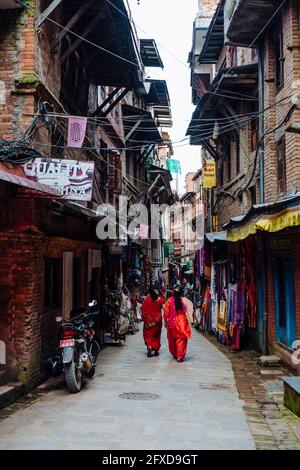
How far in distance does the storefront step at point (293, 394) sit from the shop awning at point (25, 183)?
4407 millimetres

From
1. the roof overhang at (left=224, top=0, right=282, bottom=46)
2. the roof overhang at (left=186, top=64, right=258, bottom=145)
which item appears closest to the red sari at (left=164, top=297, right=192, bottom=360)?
the roof overhang at (left=186, top=64, right=258, bottom=145)

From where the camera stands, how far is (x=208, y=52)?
72.4 ft

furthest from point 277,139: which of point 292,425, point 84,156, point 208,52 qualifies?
point 208,52

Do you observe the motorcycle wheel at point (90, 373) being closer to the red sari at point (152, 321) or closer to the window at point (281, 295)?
the red sari at point (152, 321)

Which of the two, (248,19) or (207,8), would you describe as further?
(207,8)

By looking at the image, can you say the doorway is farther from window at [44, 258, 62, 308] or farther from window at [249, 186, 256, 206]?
window at [249, 186, 256, 206]

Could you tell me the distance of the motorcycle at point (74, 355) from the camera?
7.98m

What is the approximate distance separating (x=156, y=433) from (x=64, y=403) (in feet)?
6.79

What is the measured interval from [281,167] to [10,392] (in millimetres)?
8474

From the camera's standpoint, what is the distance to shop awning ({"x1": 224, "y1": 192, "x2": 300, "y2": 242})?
25.0 ft

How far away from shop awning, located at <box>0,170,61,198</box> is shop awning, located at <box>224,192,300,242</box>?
3611 millimetres

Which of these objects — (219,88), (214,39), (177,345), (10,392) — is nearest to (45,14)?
(10,392)

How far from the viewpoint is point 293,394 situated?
685cm

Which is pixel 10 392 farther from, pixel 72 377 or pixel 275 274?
pixel 275 274
